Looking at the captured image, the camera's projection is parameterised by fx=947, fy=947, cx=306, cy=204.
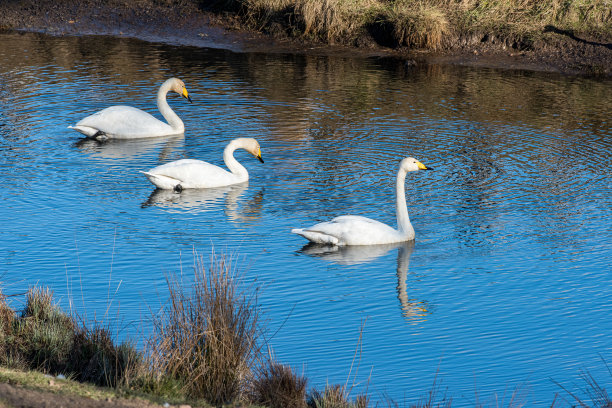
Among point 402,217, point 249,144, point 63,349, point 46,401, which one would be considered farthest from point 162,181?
point 46,401

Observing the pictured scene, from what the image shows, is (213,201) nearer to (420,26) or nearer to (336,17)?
(420,26)

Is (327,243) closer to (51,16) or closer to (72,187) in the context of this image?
(72,187)

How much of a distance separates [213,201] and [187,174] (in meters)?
0.64

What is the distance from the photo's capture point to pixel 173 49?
26156 millimetres

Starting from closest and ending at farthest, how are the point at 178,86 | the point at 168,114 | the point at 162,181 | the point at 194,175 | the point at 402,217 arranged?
the point at 402,217 → the point at 162,181 → the point at 194,175 → the point at 168,114 → the point at 178,86

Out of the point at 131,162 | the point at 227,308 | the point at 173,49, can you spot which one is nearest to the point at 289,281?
the point at 227,308

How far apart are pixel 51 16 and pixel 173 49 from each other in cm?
520

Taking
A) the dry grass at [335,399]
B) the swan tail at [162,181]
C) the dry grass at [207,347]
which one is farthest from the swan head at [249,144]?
the dry grass at [335,399]

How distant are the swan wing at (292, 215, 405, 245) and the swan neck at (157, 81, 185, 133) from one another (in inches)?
274

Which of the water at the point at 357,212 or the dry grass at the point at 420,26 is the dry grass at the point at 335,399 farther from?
the dry grass at the point at 420,26

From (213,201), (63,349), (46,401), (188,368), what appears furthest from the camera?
(213,201)

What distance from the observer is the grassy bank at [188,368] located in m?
7.18

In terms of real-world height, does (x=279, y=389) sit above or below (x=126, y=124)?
above

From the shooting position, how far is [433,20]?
83.8 ft
